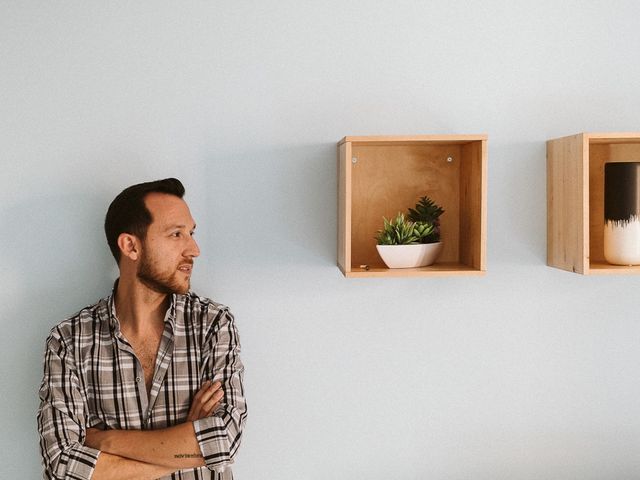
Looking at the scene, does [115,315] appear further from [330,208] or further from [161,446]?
[330,208]

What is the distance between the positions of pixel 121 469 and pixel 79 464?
0.10 meters

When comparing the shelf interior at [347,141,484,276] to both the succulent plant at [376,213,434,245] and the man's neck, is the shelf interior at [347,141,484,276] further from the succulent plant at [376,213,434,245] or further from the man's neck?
the man's neck

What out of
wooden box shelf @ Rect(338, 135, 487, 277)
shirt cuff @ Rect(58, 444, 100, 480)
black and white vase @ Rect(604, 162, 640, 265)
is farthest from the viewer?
wooden box shelf @ Rect(338, 135, 487, 277)

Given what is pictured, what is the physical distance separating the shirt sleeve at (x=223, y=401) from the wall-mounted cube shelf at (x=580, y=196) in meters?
0.96

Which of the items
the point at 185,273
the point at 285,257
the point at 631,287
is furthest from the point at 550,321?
the point at 185,273

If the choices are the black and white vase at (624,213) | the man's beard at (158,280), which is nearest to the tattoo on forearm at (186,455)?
the man's beard at (158,280)

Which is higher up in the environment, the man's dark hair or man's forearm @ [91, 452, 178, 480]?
the man's dark hair

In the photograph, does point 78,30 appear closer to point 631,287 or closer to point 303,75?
point 303,75

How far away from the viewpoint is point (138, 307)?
70.6 inches

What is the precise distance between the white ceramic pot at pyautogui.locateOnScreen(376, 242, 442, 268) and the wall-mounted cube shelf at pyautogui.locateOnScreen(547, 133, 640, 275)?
14.7 inches

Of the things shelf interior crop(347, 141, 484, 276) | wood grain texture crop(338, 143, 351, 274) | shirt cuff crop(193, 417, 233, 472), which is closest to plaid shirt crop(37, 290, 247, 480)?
shirt cuff crop(193, 417, 233, 472)

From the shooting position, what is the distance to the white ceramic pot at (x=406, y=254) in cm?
174

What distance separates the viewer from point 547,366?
197 centimetres

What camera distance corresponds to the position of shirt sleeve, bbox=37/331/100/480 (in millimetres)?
1621
